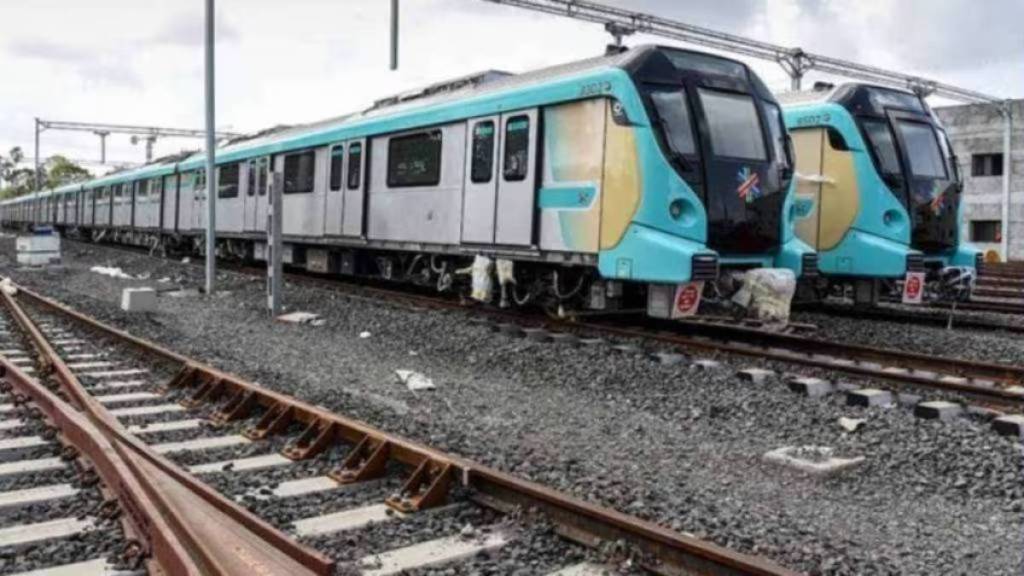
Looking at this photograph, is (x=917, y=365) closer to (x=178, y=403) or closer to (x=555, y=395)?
(x=555, y=395)

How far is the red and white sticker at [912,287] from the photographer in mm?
11375

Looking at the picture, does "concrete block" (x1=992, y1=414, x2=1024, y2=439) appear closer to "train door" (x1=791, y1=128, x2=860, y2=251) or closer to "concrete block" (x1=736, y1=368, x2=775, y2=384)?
"concrete block" (x1=736, y1=368, x2=775, y2=384)

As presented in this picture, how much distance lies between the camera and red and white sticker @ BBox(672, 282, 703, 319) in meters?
9.01

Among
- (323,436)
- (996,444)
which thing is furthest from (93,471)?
(996,444)

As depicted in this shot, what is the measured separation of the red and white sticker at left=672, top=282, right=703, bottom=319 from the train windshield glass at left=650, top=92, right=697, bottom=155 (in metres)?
1.32

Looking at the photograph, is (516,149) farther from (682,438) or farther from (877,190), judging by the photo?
(682,438)

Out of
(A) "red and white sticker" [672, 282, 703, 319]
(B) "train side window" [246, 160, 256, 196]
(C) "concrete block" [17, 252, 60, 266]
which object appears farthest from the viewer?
(C) "concrete block" [17, 252, 60, 266]

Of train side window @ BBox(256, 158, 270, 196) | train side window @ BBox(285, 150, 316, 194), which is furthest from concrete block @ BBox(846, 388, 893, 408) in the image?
train side window @ BBox(256, 158, 270, 196)

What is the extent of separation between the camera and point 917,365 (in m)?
8.56

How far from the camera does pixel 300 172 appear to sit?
643 inches

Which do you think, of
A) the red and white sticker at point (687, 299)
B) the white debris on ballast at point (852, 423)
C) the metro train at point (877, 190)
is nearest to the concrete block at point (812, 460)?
the white debris on ballast at point (852, 423)

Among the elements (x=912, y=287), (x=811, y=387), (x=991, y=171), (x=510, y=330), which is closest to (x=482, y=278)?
(x=510, y=330)

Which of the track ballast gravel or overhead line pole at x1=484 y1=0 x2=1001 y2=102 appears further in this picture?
overhead line pole at x1=484 y1=0 x2=1001 y2=102

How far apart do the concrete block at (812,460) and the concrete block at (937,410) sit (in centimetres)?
133
